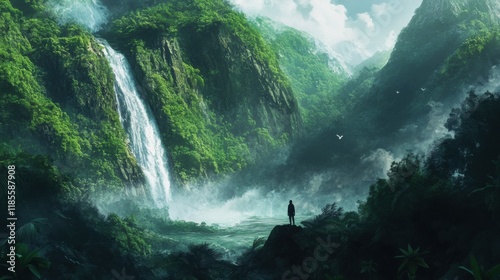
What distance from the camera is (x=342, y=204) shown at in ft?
234

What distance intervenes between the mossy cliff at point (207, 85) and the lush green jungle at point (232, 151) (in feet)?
0.81

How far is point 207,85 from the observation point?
79562 mm

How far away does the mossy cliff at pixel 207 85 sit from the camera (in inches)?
2778

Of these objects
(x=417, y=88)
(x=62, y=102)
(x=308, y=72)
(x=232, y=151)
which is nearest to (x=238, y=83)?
(x=232, y=151)

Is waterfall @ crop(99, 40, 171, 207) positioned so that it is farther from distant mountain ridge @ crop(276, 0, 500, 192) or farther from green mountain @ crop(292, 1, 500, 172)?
green mountain @ crop(292, 1, 500, 172)

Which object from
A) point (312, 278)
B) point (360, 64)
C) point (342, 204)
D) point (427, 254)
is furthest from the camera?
point (360, 64)

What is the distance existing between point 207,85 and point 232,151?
428 inches

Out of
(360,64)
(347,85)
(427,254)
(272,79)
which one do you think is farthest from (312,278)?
(360,64)

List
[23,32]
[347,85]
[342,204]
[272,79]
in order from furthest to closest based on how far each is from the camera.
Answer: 1. [347,85]
2. [272,79]
3. [342,204]
4. [23,32]

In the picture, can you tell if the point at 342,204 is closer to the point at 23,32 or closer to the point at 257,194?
the point at 257,194

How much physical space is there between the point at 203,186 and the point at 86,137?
1796 centimetres

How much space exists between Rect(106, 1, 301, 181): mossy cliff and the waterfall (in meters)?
1.60

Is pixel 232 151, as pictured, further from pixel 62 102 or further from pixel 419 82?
pixel 419 82

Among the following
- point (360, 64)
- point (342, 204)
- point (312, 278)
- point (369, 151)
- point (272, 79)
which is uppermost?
point (360, 64)
